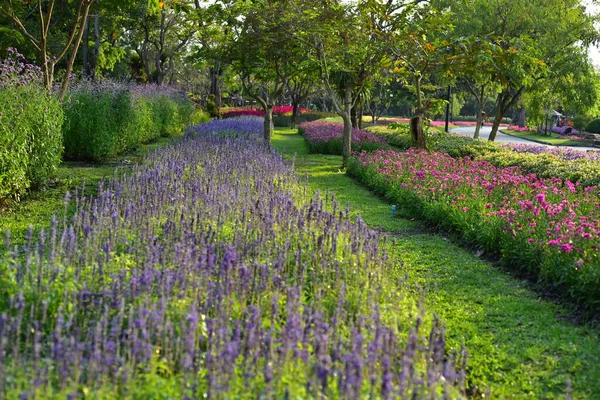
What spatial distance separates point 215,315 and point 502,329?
256cm

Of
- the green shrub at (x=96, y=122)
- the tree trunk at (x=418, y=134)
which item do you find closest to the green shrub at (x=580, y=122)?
the tree trunk at (x=418, y=134)

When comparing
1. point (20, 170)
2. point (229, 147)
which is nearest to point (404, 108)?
point (229, 147)

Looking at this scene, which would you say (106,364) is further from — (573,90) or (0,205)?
(573,90)

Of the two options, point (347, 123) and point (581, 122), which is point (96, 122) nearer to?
point (347, 123)

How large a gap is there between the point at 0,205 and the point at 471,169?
7.69 m

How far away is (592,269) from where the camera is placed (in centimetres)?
538

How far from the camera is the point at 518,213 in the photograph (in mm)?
7578

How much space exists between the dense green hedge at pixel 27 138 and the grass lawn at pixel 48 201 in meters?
0.23

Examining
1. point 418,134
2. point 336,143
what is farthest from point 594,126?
point 418,134

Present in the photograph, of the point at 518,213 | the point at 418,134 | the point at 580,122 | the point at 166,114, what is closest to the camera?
the point at 518,213

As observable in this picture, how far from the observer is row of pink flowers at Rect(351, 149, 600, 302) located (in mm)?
5777

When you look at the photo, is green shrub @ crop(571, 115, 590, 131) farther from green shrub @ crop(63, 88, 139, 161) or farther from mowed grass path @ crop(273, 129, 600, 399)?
mowed grass path @ crop(273, 129, 600, 399)

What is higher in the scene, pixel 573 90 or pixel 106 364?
pixel 573 90

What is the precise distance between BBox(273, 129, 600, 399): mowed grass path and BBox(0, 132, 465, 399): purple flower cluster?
0.37 meters
